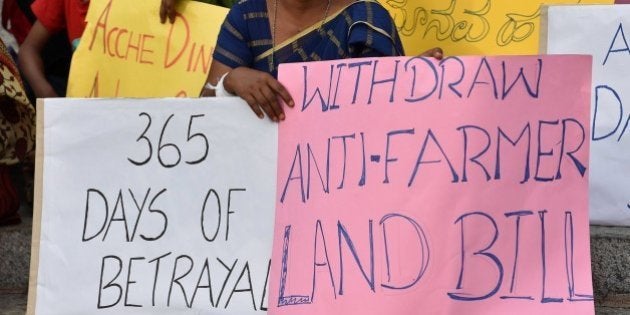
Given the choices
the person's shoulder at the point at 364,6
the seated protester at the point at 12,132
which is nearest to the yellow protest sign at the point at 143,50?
the seated protester at the point at 12,132

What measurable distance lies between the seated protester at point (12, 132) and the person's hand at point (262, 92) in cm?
126

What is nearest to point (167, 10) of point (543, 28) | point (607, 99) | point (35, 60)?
point (35, 60)

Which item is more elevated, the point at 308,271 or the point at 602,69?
the point at 602,69

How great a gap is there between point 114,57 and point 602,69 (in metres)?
1.67

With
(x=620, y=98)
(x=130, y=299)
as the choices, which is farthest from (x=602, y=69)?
(x=130, y=299)

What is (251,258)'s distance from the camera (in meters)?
3.18

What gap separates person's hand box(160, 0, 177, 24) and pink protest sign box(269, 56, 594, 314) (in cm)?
133

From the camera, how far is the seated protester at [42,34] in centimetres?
457

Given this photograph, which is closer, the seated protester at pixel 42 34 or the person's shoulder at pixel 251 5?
the person's shoulder at pixel 251 5

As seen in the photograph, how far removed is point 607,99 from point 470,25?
659 millimetres

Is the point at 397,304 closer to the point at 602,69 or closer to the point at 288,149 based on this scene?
the point at 288,149

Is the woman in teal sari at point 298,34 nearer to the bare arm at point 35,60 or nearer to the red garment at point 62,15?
the red garment at point 62,15

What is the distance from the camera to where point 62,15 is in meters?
4.65

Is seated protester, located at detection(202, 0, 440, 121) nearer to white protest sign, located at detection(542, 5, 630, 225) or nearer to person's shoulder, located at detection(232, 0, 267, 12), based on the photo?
person's shoulder, located at detection(232, 0, 267, 12)
